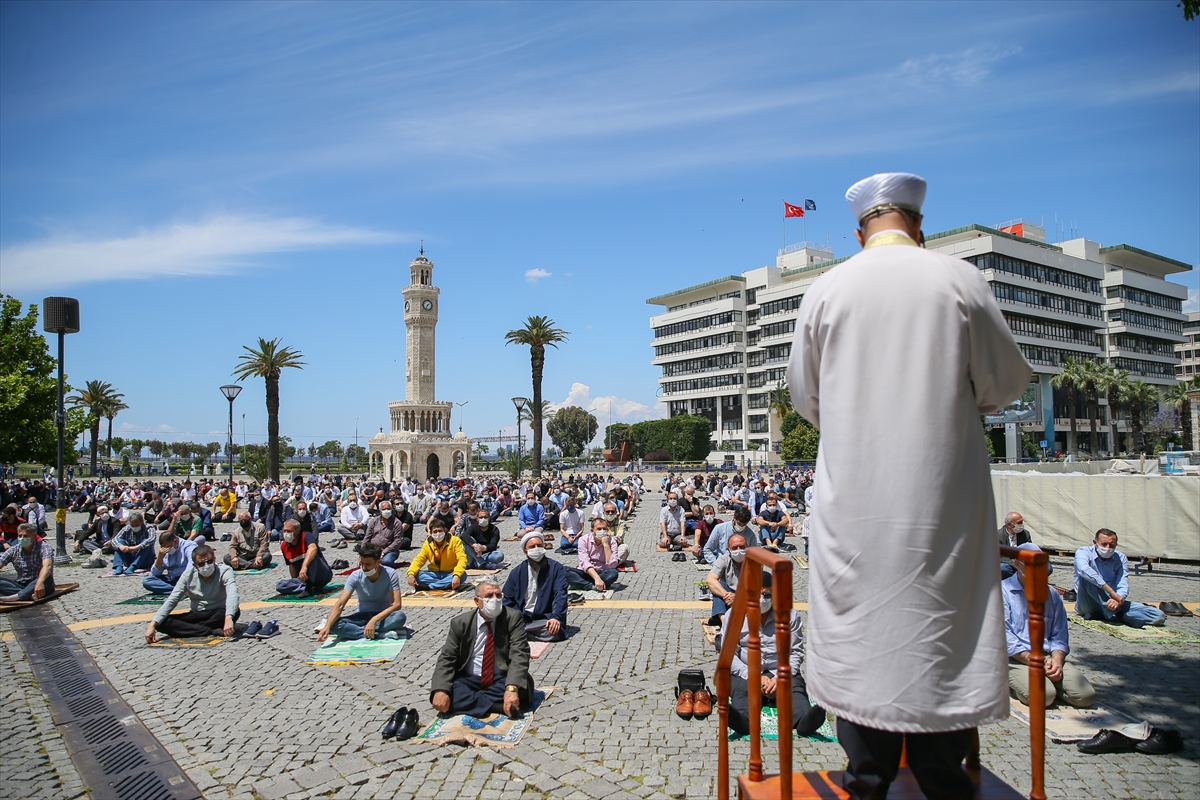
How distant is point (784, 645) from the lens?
2.62 m

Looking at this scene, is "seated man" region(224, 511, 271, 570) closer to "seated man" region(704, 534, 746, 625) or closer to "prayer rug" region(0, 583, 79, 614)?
"prayer rug" region(0, 583, 79, 614)

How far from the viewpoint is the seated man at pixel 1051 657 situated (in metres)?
6.01

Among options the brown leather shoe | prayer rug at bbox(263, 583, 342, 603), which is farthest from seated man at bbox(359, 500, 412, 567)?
the brown leather shoe

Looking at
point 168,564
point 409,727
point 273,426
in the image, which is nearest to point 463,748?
point 409,727

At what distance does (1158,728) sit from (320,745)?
5938 millimetres

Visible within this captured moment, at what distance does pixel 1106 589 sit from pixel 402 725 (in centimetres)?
810

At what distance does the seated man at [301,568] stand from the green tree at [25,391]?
14031 millimetres

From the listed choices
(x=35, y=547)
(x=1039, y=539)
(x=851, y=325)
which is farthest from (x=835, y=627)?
(x=1039, y=539)

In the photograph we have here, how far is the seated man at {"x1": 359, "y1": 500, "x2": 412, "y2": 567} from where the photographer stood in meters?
14.4

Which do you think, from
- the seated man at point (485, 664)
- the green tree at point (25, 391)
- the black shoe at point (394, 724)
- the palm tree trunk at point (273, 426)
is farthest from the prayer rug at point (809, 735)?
the palm tree trunk at point (273, 426)

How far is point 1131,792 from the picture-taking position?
180 inches

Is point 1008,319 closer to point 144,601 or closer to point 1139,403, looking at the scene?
point 1139,403

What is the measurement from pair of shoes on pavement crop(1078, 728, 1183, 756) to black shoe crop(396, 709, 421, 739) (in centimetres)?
474

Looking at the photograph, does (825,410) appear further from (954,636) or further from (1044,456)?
(1044,456)
